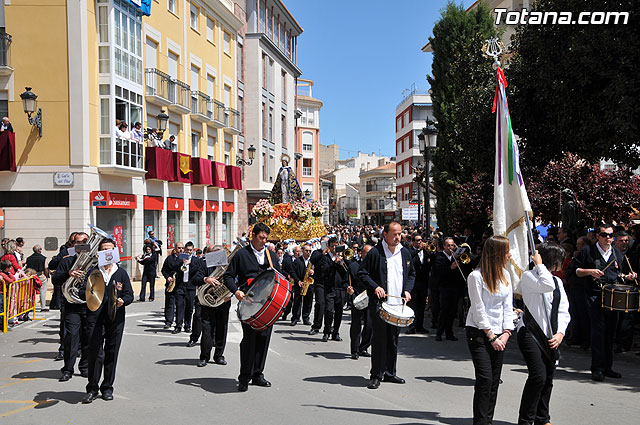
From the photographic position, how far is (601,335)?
7.56 meters

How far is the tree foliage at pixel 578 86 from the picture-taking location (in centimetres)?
924

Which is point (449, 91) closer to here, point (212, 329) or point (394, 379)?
point (212, 329)

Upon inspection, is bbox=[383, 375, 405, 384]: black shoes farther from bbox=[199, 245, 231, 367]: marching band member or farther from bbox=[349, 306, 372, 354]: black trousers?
bbox=[199, 245, 231, 367]: marching band member

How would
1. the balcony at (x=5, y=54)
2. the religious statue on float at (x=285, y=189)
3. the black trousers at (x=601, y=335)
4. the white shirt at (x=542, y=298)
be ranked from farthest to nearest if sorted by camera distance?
the religious statue on float at (x=285, y=189)
the balcony at (x=5, y=54)
the black trousers at (x=601, y=335)
the white shirt at (x=542, y=298)

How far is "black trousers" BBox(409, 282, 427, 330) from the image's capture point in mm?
11906

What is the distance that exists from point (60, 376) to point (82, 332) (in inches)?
24.6

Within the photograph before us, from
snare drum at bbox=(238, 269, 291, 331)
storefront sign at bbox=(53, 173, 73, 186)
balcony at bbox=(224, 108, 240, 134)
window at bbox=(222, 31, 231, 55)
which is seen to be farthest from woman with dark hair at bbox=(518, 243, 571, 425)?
window at bbox=(222, 31, 231, 55)

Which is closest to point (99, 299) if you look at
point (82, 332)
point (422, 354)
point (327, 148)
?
point (82, 332)

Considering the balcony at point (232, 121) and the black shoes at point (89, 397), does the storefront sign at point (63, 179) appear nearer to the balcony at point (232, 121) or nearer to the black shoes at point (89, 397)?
the balcony at point (232, 121)

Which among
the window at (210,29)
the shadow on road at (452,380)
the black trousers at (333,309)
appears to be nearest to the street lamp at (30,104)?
the black trousers at (333,309)

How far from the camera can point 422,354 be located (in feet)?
31.3

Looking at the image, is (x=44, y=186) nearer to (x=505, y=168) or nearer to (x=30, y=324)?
(x=30, y=324)

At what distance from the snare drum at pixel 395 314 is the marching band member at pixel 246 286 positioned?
138cm

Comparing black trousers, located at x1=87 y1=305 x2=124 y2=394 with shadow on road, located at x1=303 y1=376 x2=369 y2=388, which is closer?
black trousers, located at x1=87 y1=305 x2=124 y2=394
